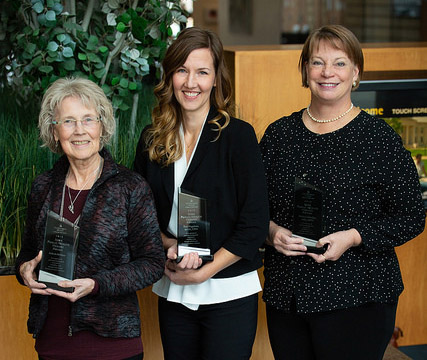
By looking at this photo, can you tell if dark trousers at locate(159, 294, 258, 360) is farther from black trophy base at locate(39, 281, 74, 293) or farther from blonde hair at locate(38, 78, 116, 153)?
blonde hair at locate(38, 78, 116, 153)

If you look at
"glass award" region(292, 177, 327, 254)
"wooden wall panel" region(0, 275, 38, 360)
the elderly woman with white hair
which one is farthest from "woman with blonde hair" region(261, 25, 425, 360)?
"wooden wall panel" region(0, 275, 38, 360)

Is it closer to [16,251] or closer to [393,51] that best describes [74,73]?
[16,251]

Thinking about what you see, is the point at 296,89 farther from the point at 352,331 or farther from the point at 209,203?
the point at 352,331

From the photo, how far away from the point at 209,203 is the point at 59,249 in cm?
52

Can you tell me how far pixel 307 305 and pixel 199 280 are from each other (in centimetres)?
36

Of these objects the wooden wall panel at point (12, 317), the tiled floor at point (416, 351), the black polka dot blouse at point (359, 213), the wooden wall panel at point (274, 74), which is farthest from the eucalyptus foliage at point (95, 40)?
the tiled floor at point (416, 351)

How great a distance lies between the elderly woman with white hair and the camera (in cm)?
203

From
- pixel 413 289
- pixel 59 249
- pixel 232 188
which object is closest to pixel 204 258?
pixel 232 188

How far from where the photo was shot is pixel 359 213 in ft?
7.30

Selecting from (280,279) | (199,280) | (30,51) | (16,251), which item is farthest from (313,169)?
(30,51)

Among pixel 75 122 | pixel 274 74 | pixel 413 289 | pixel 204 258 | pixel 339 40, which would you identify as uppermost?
pixel 339 40

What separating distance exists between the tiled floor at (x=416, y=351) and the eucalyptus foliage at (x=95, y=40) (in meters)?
2.01

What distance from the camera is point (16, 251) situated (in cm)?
310

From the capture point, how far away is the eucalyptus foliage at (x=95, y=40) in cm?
335
